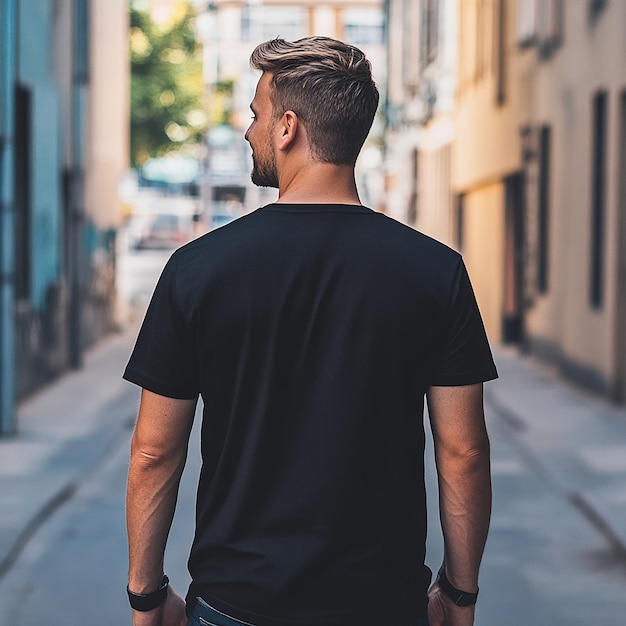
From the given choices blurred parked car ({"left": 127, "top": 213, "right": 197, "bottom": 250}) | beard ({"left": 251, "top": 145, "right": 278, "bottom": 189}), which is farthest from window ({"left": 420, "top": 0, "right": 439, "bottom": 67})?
beard ({"left": 251, "top": 145, "right": 278, "bottom": 189})

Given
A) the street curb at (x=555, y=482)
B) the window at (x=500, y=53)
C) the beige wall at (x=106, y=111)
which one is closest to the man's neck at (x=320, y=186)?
the street curb at (x=555, y=482)

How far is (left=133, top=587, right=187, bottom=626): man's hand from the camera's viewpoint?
2738 millimetres

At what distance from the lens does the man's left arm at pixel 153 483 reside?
8.62 ft

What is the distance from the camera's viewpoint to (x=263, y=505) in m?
2.50

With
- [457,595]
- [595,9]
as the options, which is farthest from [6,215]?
[457,595]

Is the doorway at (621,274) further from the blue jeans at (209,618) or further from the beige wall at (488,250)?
the blue jeans at (209,618)

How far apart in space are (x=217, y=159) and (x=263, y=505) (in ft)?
249

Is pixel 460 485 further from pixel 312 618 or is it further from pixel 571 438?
pixel 571 438

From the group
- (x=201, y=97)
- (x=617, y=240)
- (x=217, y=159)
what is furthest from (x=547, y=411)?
(x=217, y=159)

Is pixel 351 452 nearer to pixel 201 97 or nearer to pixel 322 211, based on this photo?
pixel 322 211

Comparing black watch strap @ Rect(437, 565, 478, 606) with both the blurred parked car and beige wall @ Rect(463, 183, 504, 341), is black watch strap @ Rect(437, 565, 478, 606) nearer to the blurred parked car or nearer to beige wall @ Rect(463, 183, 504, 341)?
beige wall @ Rect(463, 183, 504, 341)

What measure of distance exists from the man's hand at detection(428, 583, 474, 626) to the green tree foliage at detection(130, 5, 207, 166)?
34.5 meters

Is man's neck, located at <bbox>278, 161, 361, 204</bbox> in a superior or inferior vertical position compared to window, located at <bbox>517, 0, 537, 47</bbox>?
inferior

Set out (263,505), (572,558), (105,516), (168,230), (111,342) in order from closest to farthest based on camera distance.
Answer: (263,505), (572,558), (105,516), (111,342), (168,230)
